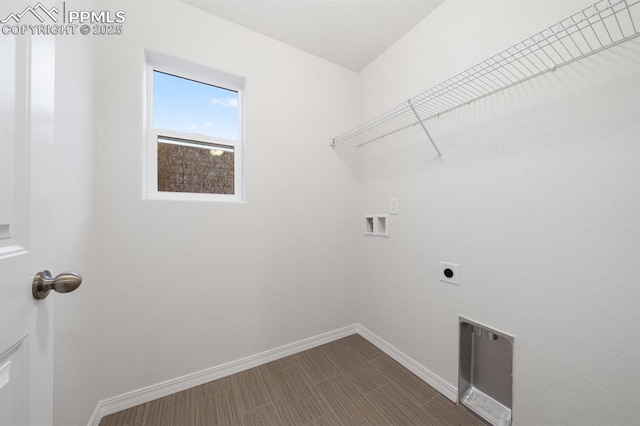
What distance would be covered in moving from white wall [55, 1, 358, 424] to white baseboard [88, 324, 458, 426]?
0.04m

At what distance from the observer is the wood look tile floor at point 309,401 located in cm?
129

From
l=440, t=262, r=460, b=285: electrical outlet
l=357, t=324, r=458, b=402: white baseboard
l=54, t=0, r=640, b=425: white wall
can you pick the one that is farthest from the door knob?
l=357, t=324, r=458, b=402: white baseboard

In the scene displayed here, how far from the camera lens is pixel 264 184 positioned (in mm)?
1783

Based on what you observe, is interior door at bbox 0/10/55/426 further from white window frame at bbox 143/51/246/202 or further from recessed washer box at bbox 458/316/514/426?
recessed washer box at bbox 458/316/514/426

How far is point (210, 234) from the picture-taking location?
159cm

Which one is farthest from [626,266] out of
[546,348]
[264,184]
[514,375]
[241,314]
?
[241,314]

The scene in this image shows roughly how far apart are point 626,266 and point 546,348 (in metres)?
0.48

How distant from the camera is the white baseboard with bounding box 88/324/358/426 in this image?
Answer: 4.33 feet

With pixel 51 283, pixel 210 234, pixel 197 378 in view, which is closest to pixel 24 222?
pixel 51 283

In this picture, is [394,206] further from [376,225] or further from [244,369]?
[244,369]

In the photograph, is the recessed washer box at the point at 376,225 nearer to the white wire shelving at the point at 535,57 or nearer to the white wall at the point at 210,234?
the white wall at the point at 210,234

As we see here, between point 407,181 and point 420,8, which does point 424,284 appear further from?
point 420,8

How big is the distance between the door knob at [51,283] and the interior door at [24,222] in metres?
0.02

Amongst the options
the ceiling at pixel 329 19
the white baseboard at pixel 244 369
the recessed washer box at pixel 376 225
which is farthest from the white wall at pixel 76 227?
the recessed washer box at pixel 376 225
